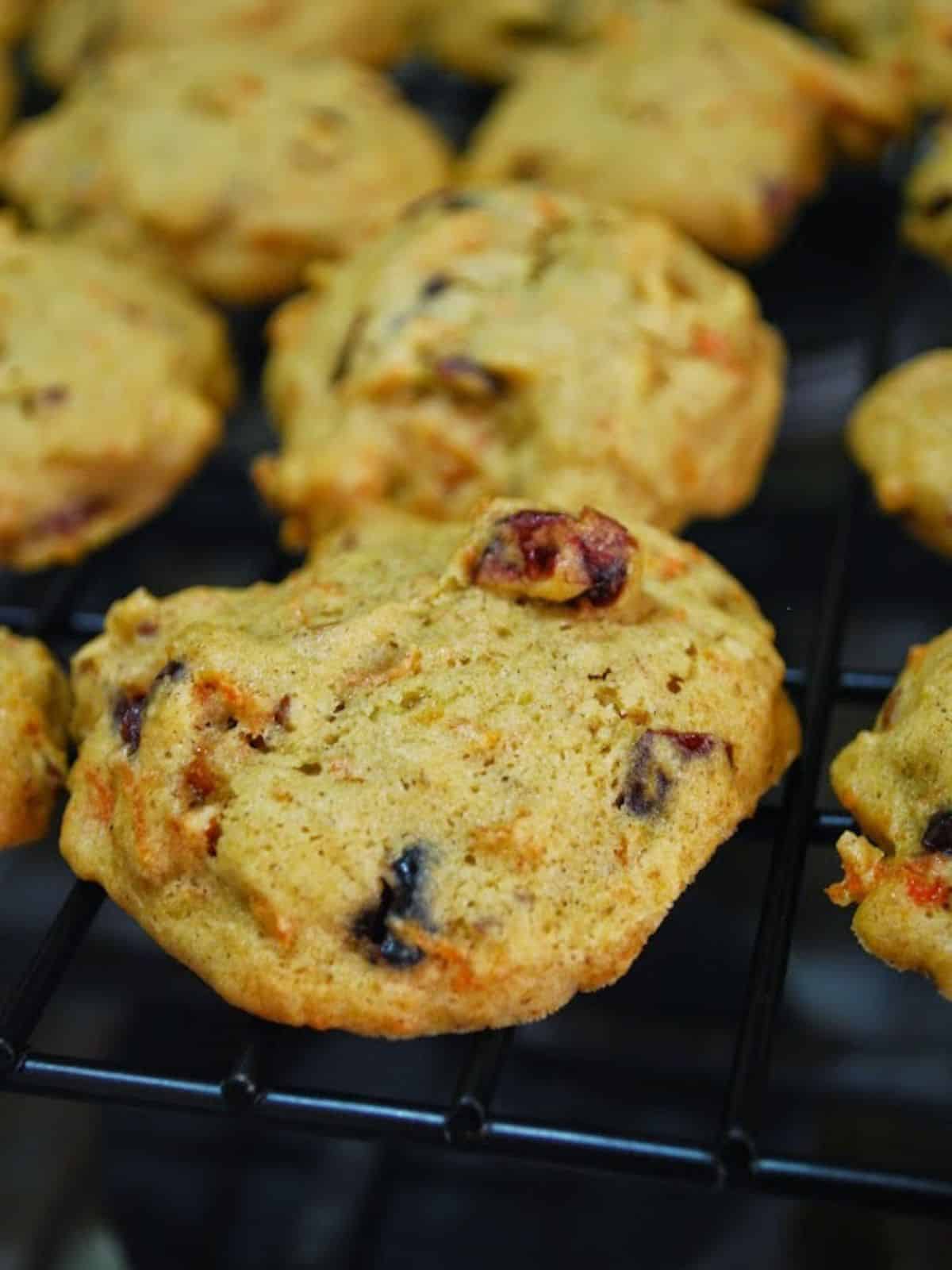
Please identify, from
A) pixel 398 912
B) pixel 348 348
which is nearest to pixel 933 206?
pixel 348 348

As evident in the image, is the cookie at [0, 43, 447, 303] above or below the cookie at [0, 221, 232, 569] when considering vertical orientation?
above

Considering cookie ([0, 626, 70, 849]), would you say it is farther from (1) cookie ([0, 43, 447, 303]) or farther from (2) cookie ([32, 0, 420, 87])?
(2) cookie ([32, 0, 420, 87])

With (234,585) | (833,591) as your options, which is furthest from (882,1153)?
(234,585)

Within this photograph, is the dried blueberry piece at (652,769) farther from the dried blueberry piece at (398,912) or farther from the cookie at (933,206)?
the cookie at (933,206)

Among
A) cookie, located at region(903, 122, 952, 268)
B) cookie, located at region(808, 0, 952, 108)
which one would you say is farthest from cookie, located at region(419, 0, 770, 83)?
cookie, located at region(903, 122, 952, 268)

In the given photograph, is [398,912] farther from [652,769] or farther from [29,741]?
[29,741]

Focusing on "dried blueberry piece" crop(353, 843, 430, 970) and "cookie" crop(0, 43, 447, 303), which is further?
"cookie" crop(0, 43, 447, 303)

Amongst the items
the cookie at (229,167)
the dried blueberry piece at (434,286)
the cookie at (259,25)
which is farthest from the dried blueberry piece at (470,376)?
the cookie at (259,25)
